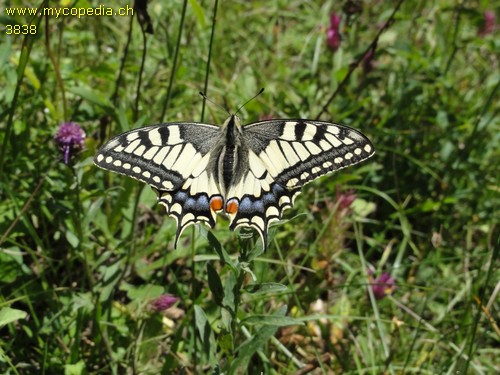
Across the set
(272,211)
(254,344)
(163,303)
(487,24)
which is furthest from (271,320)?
(487,24)

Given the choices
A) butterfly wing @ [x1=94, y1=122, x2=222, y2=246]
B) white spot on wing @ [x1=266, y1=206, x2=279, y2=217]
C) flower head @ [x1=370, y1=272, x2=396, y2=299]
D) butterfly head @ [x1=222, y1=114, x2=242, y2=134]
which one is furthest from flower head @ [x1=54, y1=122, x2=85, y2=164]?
flower head @ [x1=370, y1=272, x2=396, y2=299]

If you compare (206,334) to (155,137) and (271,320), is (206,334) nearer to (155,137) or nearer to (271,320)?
(271,320)

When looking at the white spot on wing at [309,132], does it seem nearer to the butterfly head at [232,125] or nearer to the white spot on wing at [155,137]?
the butterfly head at [232,125]

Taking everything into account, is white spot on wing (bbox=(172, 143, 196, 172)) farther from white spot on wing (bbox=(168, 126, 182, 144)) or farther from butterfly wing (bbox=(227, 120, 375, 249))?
butterfly wing (bbox=(227, 120, 375, 249))

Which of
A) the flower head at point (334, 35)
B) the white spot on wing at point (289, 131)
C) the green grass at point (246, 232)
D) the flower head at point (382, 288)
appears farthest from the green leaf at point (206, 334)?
the flower head at point (334, 35)

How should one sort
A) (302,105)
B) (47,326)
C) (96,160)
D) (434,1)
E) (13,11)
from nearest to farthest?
(96,160) → (47,326) → (13,11) → (302,105) → (434,1)

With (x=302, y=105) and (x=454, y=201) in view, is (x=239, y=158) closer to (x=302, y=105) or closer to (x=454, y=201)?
(x=302, y=105)

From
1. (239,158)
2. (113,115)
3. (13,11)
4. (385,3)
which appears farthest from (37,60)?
(385,3)
